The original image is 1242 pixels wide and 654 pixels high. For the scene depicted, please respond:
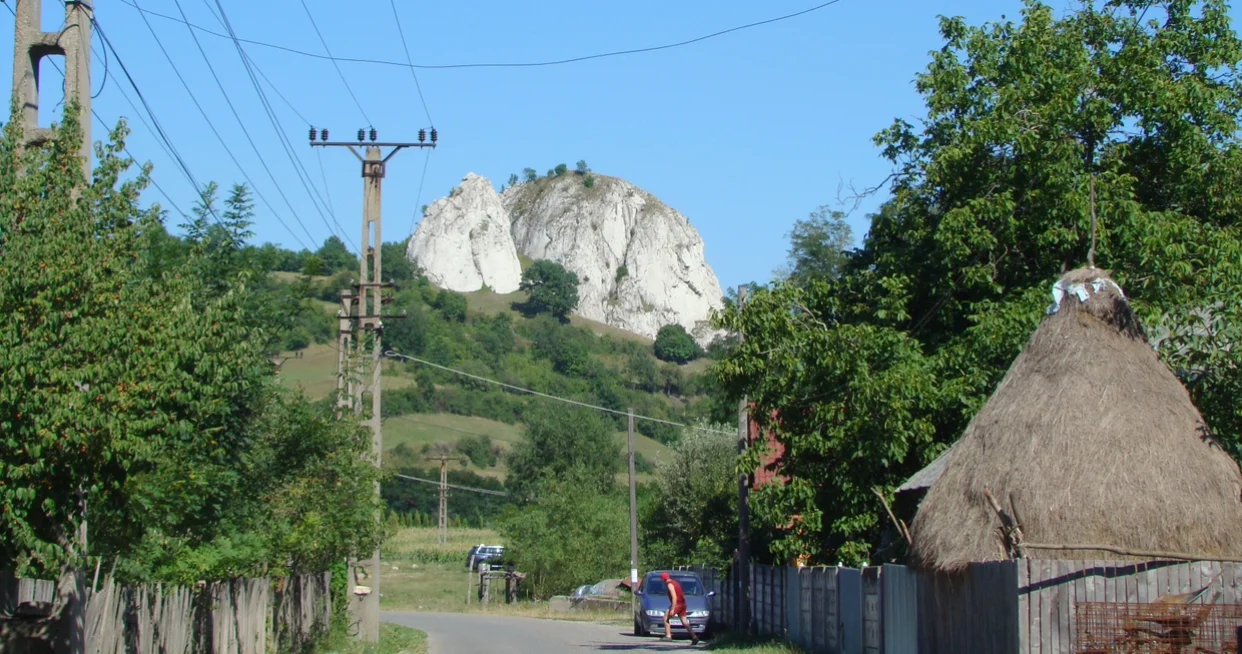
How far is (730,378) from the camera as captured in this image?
2166 cm

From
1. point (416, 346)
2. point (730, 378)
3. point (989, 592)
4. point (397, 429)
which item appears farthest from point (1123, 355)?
Answer: point (416, 346)

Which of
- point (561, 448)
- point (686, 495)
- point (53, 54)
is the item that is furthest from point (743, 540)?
point (561, 448)

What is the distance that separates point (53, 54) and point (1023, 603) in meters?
9.85

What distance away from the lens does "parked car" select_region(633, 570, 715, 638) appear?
29641 mm

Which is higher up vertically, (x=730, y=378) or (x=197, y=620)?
(x=730, y=378)

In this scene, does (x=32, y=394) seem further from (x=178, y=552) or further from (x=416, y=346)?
(x=416, y=346)

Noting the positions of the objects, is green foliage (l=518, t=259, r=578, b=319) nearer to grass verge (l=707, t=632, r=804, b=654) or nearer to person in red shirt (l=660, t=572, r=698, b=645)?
person in red shirt (l=660, t=572, r=698, b=645)

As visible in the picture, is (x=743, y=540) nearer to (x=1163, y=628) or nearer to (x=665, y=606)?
(x=665, y=606)

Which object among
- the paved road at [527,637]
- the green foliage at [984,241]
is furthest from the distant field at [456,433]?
the green foliage at [984,241]

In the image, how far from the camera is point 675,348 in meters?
172

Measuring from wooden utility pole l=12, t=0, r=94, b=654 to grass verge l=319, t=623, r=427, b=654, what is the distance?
1246cm

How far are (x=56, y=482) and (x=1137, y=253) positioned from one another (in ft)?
51.3

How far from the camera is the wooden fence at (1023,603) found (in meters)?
10.7

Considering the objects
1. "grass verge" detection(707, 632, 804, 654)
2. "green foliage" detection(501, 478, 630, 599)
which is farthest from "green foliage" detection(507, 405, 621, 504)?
"grass verge" detection(707, 632, 804, 654)
